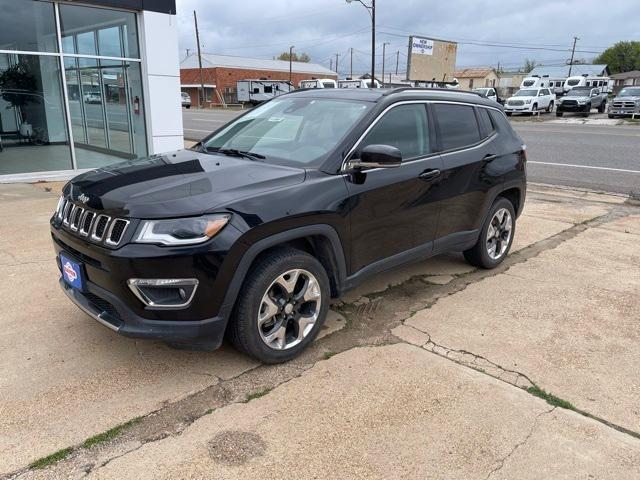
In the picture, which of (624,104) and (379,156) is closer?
(379,156)

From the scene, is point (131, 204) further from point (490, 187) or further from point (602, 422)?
point (490, 187)

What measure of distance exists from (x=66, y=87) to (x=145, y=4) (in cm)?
219

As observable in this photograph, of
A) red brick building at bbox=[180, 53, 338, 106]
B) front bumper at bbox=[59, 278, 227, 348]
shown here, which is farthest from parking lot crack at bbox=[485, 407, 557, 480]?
red brick building at bbox=[180, 53, 338, 106]

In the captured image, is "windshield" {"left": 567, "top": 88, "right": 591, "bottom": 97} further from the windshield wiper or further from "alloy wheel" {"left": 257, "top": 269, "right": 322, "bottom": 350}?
"alloy wheel" {"left": 257, "top": 269, "right": 322, "bottom": 350}

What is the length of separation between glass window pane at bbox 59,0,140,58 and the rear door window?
8041 mm

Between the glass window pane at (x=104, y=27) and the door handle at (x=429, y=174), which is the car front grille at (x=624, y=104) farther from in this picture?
the door handle at (x=429, y=174)

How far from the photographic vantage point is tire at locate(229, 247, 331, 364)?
312 centimetres

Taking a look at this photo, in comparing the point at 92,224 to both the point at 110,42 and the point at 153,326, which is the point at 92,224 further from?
the point at 110,42

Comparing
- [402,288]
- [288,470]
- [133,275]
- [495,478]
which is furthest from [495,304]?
[133,275]

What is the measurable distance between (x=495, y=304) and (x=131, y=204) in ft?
10.0

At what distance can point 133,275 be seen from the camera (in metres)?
2.84

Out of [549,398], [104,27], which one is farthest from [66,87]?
[549,398]

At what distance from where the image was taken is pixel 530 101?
33.4 m

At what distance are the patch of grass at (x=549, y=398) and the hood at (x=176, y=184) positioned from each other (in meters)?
1.93
